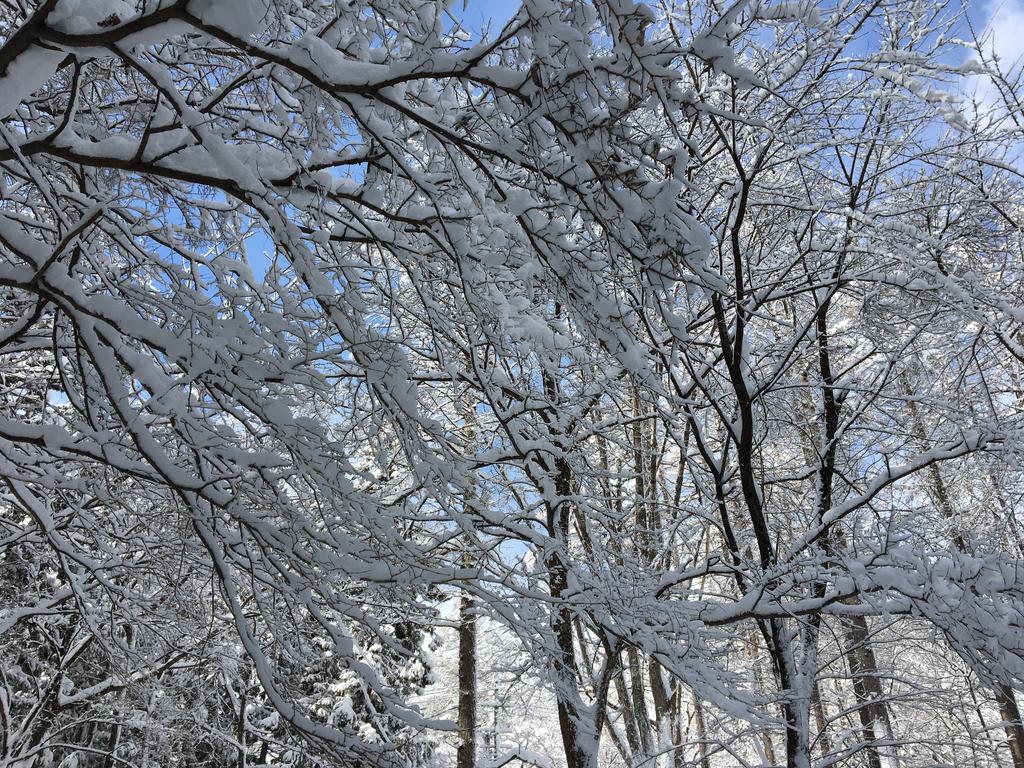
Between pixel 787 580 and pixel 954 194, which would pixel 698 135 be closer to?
pixel 954 194

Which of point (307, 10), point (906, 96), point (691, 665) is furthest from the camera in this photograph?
point (906, 96)

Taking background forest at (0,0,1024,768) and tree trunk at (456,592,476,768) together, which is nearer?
background forest at (0,0,1024,768)

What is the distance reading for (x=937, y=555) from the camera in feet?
12.1

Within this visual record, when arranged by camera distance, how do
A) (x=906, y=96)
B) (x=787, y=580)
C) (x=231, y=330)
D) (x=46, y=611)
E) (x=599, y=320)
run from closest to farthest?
1. (x=231, y=330)
2. (x=599, y=320)
3. (x=787, y=580)
4. (x=906, y=96)
5. (x=46, y=611)

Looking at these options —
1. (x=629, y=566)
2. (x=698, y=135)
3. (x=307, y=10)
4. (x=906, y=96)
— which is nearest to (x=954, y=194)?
(x=906, y=96)

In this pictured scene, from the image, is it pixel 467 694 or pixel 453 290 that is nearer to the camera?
pixel 453 290

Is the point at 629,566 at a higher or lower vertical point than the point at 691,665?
higher

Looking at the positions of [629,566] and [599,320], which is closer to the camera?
[599,320]

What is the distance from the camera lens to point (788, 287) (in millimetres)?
5578

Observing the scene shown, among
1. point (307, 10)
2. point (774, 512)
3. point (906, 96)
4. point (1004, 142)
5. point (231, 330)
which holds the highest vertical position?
point (1004, 142)

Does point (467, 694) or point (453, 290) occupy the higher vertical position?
point (453, 290)

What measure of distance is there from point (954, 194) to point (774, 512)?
3.35 meters

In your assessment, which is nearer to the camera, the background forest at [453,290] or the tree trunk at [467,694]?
the background forest at [453,290]

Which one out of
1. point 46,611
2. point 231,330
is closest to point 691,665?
point 231,330
